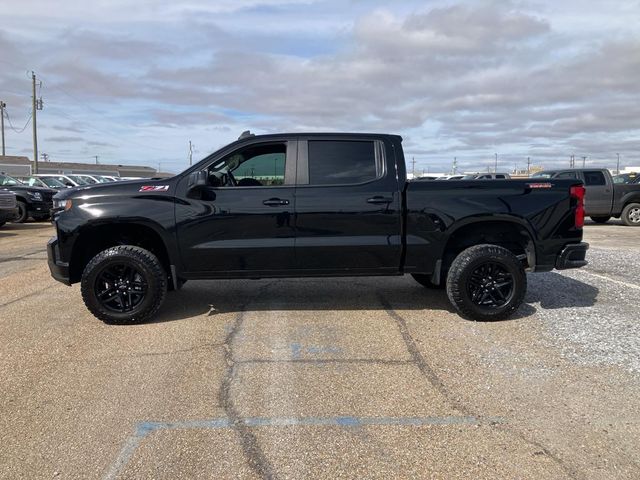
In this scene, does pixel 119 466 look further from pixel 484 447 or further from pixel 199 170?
pixel 199 170

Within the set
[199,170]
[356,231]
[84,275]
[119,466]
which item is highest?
[199,170]

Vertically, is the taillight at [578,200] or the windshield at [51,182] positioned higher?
the windshield at [51,182]

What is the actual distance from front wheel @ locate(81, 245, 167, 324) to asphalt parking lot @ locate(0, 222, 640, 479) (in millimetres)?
177

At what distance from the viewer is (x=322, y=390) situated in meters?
3.85

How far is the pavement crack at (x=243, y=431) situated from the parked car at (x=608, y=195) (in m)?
15.0

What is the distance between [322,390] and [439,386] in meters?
0.88

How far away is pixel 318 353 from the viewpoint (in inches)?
181

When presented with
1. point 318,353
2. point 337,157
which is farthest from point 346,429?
point 337,157

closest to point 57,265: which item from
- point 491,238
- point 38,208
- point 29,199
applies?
point 491,238

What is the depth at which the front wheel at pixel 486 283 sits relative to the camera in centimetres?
543

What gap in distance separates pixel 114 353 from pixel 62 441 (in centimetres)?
Result: 150

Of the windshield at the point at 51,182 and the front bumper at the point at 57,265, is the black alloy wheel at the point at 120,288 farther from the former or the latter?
the windshield at the point at 51,182

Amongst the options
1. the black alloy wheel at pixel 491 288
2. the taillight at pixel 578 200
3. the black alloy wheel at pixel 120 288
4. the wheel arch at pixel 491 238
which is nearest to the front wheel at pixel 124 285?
the black alloy wheel at pixel 120 288

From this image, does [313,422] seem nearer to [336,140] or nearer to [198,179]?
[198,179]
